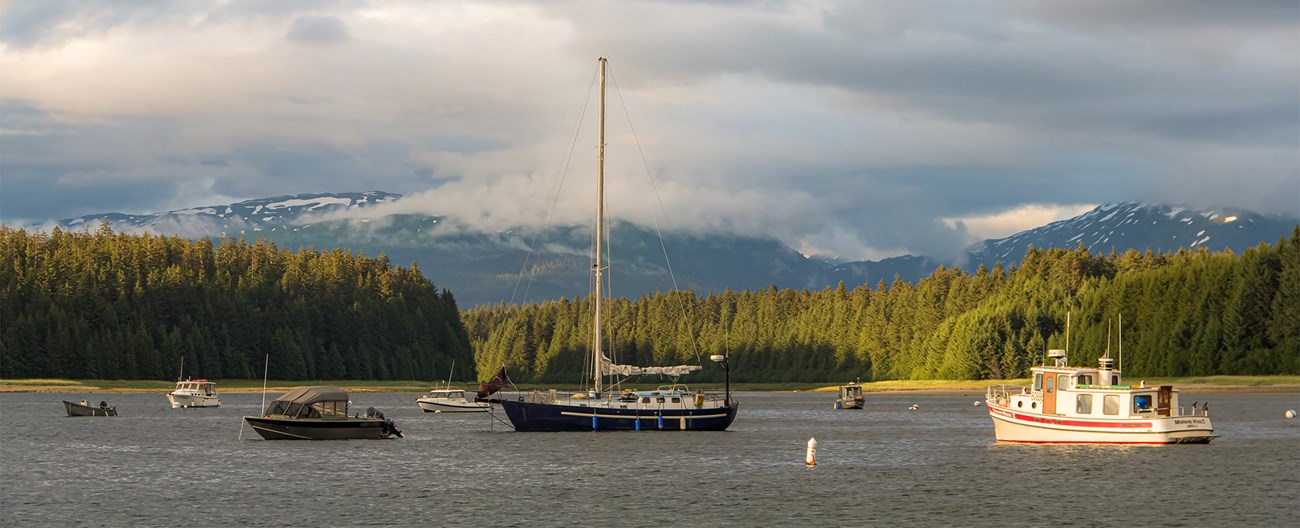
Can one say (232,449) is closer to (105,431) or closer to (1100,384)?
(105,431)

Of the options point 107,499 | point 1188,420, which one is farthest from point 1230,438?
point 107,499

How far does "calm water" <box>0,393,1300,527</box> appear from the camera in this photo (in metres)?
63.4

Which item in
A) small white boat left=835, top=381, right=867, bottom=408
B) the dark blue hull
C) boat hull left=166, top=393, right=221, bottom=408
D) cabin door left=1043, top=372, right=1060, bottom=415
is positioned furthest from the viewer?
small white boat left=835, top=381, right=867, bottom=408

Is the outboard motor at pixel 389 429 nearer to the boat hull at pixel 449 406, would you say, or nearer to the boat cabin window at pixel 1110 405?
the boat cabin window at pixel 1110 405

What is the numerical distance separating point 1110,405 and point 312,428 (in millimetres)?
55715

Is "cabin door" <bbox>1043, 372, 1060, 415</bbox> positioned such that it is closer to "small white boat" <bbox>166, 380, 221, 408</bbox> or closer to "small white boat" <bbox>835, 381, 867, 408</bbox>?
"small white boat" <bbox>835, 381, 867, 408</bbox>

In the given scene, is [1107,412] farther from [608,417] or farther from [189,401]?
[189,401]

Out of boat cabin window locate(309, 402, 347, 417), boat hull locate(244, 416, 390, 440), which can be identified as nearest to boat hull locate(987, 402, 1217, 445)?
boat hull locate(244, 416, 390, 440)

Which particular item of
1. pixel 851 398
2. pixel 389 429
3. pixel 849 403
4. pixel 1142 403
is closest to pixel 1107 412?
pixel 1142 403

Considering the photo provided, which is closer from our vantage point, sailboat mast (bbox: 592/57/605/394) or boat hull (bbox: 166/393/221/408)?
sailboat mast (bbox: 592/57/605/394)

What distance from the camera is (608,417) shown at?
108188mm

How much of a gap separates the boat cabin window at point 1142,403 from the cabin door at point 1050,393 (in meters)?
5.18

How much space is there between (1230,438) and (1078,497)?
45.8m

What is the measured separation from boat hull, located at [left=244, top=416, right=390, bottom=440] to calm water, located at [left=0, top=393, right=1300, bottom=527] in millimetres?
1343
